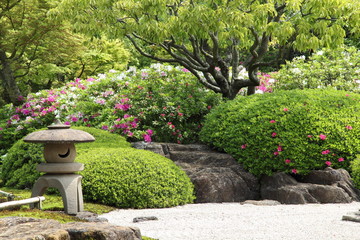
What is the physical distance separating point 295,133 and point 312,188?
3.20 feet

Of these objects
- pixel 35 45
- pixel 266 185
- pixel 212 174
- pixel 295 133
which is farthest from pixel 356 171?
pixel 35 45

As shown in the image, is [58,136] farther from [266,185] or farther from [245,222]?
[266,185]

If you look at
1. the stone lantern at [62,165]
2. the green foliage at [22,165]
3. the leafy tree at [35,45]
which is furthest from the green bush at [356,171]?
the leafy tree at [35,45]

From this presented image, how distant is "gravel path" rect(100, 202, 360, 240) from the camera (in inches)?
189

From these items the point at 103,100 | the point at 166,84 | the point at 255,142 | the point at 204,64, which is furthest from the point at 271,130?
the point at 103,100

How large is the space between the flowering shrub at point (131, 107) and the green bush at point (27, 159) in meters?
0.64

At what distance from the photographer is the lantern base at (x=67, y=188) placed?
561 cm

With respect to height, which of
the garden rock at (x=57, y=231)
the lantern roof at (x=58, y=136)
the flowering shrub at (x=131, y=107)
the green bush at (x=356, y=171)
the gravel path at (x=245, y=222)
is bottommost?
the gravel path at (x=245, y=222)

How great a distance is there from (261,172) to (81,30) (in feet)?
14.8

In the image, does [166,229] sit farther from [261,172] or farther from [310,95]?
[310,95]

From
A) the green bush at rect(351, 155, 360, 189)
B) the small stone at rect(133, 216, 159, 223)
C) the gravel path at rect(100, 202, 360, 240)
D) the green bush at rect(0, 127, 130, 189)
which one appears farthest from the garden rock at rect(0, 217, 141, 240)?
the green bush at rect(351, 155, 360, 189)

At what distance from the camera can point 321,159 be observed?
7.65 meters

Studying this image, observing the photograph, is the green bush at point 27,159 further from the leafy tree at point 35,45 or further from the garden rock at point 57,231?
the garden rock at point 57,231

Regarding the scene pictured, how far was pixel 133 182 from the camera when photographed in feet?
21.9
